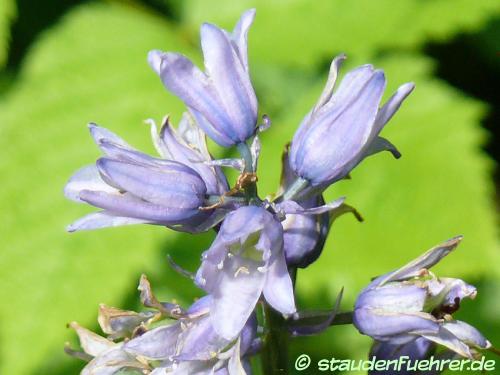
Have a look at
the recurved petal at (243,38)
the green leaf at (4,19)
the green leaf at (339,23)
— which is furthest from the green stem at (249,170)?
the green leaf at (339,23)

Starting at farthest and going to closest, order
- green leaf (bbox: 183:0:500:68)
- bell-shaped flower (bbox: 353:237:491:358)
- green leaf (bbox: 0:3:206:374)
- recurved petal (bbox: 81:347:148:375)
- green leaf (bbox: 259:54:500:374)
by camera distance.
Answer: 1. green leaf (bbox: 183:0:500:68)
2. green leaf (bbox: 259:54:500:374)
3. green leaf (bbox: 0:3:206:374)
4. recurved petal (bbox: 81:347:148:375)
5. bell-shaped flower (bbox: 353:237:491:358)

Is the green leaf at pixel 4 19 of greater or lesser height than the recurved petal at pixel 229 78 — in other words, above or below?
below

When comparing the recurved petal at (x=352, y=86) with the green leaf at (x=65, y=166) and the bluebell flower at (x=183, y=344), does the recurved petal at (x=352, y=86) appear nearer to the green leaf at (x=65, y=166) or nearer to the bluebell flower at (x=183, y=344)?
the bluebell flower at (x=183, y=344)

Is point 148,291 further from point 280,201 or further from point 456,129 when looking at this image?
point 456,129

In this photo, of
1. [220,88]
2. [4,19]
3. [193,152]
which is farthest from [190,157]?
[4,19]

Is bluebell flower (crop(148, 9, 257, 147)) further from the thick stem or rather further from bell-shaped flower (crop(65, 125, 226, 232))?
the thick stem

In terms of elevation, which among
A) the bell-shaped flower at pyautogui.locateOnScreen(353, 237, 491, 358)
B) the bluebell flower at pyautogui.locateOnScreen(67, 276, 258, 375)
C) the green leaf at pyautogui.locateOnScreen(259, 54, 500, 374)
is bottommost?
the green leaf at pyautogui.locateOnScreen(259, 54, 500, 374)

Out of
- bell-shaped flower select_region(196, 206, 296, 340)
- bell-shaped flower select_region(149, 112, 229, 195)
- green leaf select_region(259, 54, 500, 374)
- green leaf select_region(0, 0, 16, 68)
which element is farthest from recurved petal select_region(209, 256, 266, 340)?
green leaf select_region(0, 0, 16, 68)
